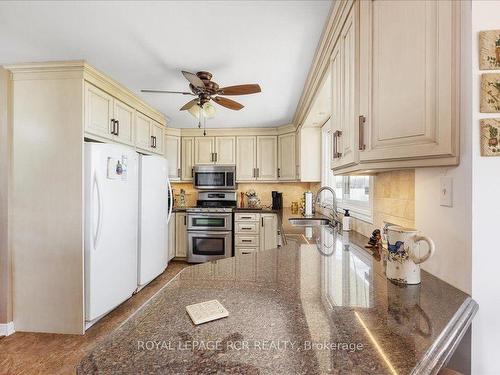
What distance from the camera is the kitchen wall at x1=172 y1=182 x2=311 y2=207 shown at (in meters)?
4.36

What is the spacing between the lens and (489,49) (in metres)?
0.77

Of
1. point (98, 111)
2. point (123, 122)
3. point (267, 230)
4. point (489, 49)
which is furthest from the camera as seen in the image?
point (267, 230)

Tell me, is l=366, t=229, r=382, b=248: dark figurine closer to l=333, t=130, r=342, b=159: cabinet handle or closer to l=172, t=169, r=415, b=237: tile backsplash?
l=172, t=169, r=415, b=237: tile backsplash

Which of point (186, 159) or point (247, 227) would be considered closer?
point (247, 227)

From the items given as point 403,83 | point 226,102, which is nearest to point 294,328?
point 403,83

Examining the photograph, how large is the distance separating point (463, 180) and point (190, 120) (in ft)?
11.4

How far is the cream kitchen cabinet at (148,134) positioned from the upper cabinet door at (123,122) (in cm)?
11

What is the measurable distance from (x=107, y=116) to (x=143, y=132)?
729 mm

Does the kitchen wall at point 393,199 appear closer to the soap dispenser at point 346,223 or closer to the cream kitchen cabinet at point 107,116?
the soap dispenser at point 346,223

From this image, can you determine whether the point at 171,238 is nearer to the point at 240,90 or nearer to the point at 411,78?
the point at 240,90

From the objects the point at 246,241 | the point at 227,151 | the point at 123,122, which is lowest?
the point at 246,241

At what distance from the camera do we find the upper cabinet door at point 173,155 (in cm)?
414

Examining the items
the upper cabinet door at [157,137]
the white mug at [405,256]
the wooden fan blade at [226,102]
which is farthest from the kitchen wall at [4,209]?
the white mug at [405,256]

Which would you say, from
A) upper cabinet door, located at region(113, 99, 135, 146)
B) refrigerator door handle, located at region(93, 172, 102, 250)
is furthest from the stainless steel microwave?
refrigerator door handle, located at region(93, 172, 102, 250)
